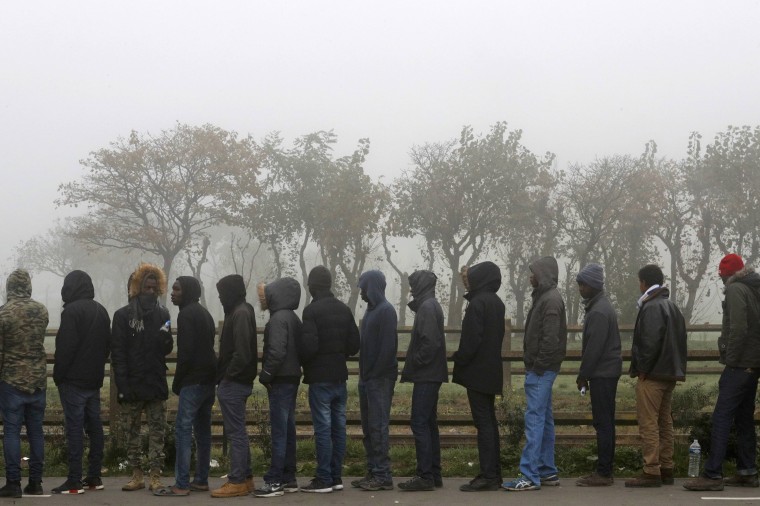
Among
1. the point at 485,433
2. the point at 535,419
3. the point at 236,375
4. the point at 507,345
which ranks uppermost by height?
the point at 507,345

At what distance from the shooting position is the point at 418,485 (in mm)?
8984

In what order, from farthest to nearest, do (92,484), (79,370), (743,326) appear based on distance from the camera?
(92,484), (79,370), (743,326)

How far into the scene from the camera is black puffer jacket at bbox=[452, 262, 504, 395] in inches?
352

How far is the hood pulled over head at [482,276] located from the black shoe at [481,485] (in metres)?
1.78

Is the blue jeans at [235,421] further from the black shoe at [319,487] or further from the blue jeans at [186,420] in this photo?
the black shoe at [319,487]

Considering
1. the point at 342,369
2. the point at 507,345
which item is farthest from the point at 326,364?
the point at 507,345

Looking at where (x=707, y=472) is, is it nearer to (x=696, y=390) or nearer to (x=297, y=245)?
(x=696, y=390)

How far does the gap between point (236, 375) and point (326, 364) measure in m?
0.86

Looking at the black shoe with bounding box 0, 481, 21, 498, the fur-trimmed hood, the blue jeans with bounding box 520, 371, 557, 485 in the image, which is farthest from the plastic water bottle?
the black shoe with bounding box 0, 481, 21, 498

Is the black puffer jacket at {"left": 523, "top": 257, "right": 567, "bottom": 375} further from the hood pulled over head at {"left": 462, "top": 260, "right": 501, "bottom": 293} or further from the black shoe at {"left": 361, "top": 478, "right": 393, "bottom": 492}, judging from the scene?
the black shoe at {"left": 361, "top": 478, "right": 393, "bottom": 492}

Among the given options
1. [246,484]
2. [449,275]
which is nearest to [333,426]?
[246,484]

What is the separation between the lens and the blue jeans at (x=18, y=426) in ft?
29.7

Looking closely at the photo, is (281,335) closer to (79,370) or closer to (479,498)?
(79,370)

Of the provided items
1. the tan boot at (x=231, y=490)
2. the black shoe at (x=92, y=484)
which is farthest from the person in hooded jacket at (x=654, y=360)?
the black shoe at (x=92, y=484)
